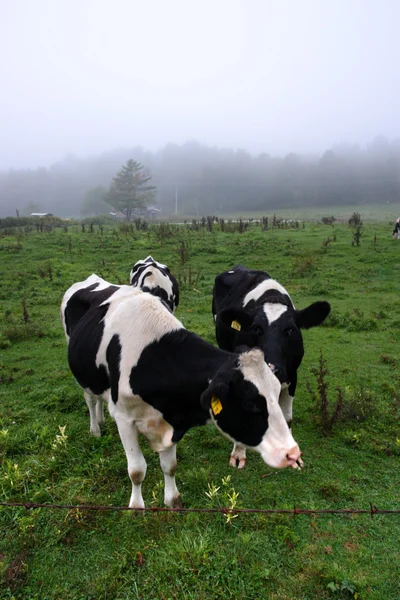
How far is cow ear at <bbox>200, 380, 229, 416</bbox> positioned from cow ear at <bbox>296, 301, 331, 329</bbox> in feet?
6.49

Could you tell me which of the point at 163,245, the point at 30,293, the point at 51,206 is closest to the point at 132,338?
the point at 30,293

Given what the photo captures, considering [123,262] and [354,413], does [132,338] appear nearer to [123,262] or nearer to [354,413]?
[354,413]

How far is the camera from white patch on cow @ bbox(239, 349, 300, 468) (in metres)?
2.70

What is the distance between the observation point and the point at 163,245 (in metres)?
18.9

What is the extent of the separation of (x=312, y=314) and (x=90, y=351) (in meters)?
2.38

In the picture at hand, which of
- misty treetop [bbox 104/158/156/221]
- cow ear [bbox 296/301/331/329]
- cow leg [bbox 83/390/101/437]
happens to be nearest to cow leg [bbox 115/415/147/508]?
cow leg [bbox 83/390/101/437]

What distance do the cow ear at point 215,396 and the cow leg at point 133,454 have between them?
1.04 meters

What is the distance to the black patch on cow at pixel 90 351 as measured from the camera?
4017 millimetres

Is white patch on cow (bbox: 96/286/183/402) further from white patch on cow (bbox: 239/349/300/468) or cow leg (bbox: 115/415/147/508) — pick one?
white patch on cow (bbox: 239/349/300/468)

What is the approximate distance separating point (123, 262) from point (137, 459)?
13.2 metres

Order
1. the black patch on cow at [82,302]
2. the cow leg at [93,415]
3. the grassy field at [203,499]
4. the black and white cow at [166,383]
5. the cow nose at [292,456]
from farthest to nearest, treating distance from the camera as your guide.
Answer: the cow leg at [93,415]
the black patch on cow at [82,302]
the grassy field at [203,499]
the black and white cow at [166,383]
the cow nose at [292,456]

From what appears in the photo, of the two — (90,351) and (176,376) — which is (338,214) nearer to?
(90,351)

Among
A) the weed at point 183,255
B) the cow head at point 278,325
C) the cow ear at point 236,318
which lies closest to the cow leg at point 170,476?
the cow head at point 278,325

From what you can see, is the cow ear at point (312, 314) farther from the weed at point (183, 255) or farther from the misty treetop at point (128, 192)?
the misty treetop at point (128, 192)
